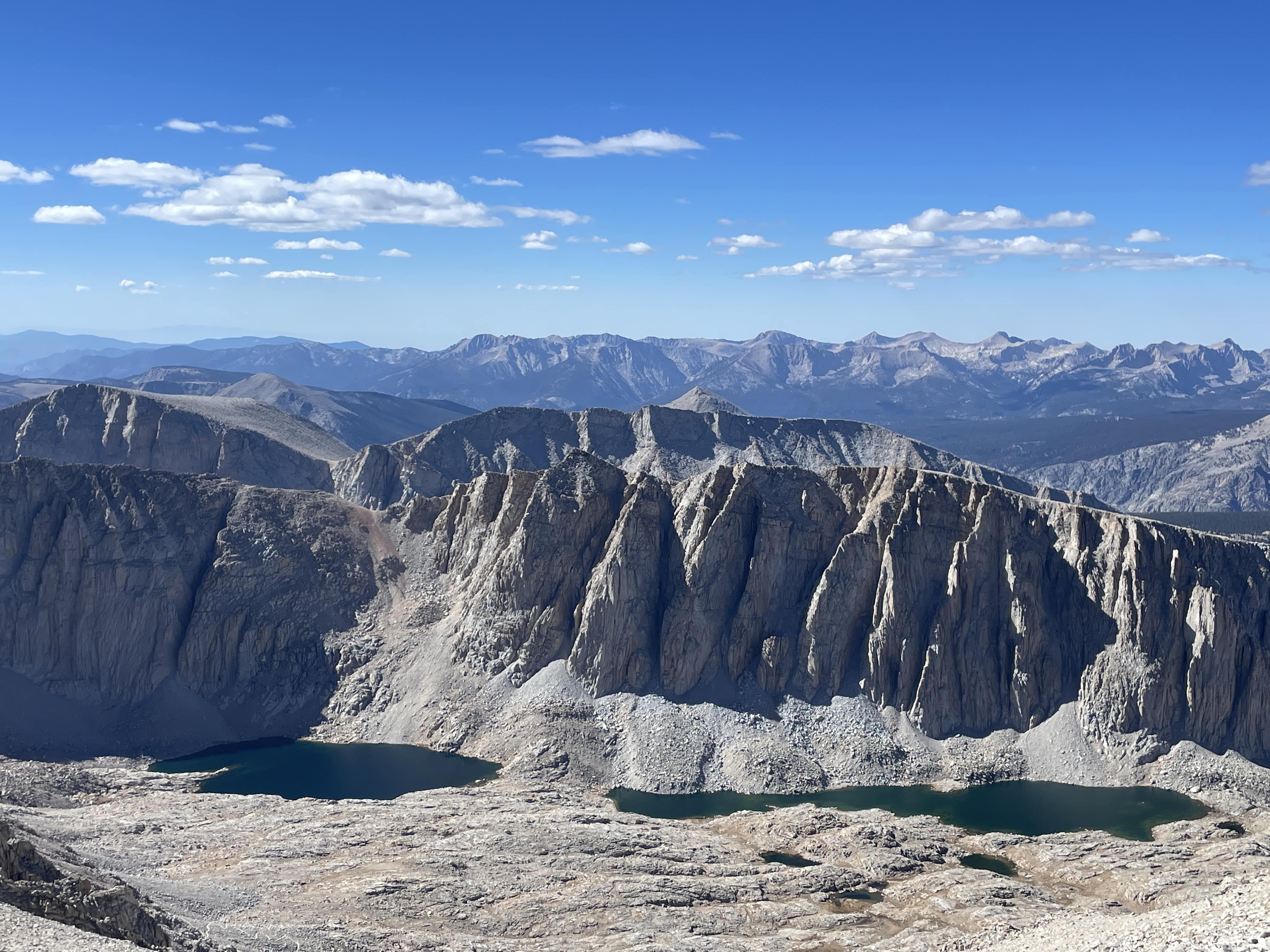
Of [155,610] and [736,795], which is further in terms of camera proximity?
[155,610]

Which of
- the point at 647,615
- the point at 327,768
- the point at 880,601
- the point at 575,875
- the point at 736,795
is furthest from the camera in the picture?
the point at 647,615

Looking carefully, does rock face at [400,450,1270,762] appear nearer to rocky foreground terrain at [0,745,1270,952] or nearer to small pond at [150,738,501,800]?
rocky foreground terrain at [0,745,1270,952]

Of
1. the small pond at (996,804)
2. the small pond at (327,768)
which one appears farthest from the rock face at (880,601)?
the small pond at (327,768)

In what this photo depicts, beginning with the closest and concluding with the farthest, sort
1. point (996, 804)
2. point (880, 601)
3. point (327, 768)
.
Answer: point (996, 804) < point (327, 768) < point (880, 601)

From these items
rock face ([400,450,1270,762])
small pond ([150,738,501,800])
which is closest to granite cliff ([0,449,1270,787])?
rock face ([400,450,1270,762])

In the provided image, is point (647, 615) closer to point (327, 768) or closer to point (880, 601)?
point (880, 601)

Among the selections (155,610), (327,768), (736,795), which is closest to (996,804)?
(736,795)

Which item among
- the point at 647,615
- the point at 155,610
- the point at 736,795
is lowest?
the point at 736,795
